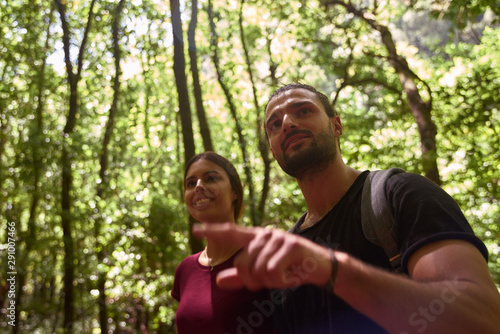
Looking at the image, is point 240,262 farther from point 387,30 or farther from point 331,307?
point 387,30

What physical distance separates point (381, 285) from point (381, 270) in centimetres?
5

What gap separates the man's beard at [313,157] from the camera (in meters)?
1.92

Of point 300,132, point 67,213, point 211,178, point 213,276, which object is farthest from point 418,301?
point 67,213

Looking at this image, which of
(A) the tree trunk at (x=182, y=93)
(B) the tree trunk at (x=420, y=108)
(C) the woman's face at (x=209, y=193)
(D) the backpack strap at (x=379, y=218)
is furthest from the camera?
(B) the tree trunk at (x=420, y=108)

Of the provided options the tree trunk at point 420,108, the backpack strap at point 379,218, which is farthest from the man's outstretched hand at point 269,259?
the tree trunk at point 420,108

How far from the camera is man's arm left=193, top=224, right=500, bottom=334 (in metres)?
0.97

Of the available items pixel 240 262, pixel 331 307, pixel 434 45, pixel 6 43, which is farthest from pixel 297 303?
pixel 434 45

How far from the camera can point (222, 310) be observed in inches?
87.3

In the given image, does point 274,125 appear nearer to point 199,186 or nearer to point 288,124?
point 288,124

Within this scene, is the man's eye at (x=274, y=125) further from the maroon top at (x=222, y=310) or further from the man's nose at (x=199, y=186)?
the maroon top at (x=222, y=310)

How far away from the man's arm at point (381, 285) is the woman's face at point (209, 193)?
1.66 m

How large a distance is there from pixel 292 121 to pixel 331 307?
101 cm

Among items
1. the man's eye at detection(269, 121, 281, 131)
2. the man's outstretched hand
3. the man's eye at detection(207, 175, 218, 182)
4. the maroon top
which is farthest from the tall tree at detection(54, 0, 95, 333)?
the man's outstretched hand

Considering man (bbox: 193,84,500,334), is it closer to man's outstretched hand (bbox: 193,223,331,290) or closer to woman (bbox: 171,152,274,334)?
man's outstretched hand (bbox: 193,223,331,290)
